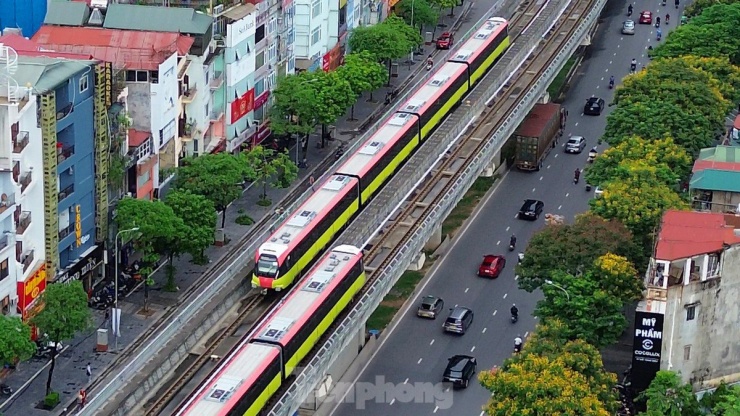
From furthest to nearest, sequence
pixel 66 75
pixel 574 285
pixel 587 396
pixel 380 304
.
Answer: pixel 380 304, pixel 66 75, pixel 574 285, pixel 587 396

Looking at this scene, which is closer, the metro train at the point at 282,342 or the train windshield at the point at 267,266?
the metro train at the point at 282,342

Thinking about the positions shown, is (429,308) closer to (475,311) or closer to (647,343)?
(475,311)

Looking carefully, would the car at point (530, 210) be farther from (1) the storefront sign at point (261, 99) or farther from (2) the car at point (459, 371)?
(2) the car at point (459, 371)

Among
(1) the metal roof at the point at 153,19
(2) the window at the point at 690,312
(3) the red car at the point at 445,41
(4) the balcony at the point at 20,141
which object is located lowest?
(3) the red car at the point at 445,41

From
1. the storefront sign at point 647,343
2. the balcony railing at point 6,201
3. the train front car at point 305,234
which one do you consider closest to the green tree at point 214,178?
the train front car at point 305,234

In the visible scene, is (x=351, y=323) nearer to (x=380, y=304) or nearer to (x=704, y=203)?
(x=380, y=304)

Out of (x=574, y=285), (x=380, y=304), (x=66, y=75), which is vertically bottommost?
(x=380, y=304)

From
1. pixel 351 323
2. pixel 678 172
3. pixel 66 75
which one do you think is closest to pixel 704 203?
pixel 678 172

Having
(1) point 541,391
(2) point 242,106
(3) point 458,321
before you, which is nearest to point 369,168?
(3) point 458,321
